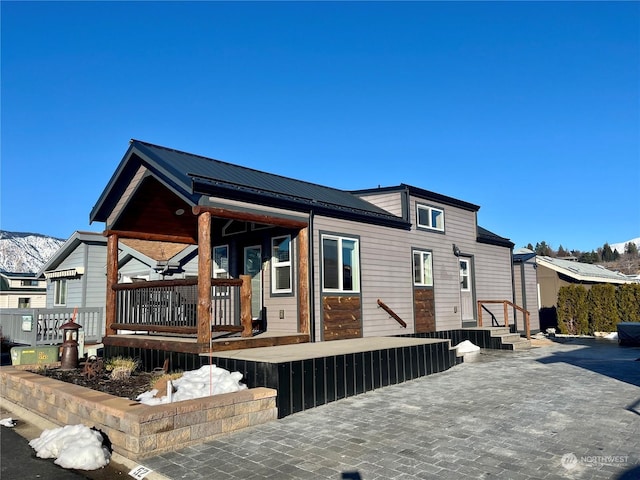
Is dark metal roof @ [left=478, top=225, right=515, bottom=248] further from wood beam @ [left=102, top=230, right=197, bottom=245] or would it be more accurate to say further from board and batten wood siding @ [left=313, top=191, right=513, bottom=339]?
wood beam @ [left=102, top=230, right=197, bottom=245]

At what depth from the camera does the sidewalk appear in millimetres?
4273

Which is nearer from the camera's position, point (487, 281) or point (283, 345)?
point (283, 345)

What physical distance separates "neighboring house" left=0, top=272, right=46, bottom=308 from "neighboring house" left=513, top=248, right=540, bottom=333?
24847mm

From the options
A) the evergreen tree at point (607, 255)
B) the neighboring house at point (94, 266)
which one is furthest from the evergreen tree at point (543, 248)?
the neighboring house at point (94, 266)

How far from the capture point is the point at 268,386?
20.8 feet

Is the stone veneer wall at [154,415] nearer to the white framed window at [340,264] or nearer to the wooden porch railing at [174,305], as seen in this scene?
the wooden porch railing at [174,305]

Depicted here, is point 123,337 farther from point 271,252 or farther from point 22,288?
point 22,288

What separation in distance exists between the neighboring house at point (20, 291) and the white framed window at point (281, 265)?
70.5ft

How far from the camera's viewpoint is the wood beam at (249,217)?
798cm

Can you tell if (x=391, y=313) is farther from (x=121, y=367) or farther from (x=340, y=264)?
(x=121, y=367)

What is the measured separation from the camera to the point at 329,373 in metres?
7.05

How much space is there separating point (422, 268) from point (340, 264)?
3.59m

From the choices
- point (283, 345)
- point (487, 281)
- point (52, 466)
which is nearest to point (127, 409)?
point (52, 466)

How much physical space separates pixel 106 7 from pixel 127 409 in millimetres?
9830
